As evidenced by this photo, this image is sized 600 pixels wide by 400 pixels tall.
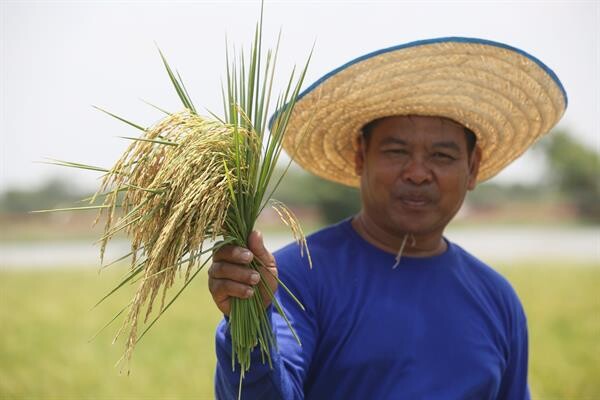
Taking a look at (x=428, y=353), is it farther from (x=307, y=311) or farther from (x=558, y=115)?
(x=558, y=115)

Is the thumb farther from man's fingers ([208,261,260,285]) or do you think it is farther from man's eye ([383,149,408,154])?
man's eye ([383,149,408,154])

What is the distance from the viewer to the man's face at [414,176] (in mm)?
2494

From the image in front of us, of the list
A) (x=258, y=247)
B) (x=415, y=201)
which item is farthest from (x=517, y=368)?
(x=258, y=247)

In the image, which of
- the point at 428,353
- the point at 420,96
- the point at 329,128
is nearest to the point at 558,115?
the point at 420,96

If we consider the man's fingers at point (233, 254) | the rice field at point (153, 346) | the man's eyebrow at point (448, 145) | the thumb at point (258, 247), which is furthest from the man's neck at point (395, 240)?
the rice field at point (153, 346)

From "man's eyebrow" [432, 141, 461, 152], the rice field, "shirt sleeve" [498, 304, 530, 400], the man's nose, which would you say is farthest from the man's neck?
the rice field

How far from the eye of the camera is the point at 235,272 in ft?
5.84

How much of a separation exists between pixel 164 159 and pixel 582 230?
38.9m

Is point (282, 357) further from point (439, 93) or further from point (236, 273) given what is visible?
point (439, 93)

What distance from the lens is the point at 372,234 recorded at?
263cm

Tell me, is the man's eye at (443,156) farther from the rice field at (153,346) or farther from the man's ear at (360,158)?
the rice field at (153,346)

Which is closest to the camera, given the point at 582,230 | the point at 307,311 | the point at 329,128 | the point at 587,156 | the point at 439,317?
the point at 307,311

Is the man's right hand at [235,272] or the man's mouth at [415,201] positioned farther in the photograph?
the man's mouth at [415,201]

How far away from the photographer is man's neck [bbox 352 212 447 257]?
8.52ft
